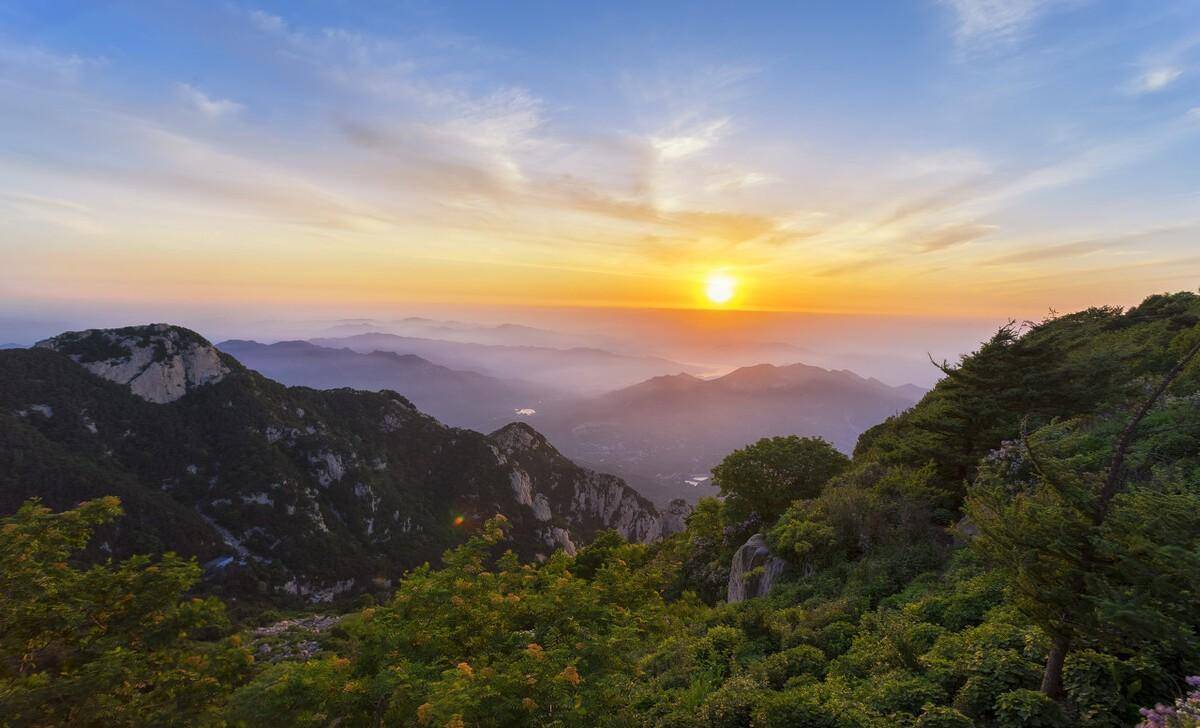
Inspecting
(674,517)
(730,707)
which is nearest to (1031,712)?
(730,707)

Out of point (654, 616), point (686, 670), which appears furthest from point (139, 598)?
point (686, 670)

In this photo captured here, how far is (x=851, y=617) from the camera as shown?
1391 cm

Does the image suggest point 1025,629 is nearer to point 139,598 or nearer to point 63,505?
point 139,598

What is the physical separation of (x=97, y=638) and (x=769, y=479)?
30.9 metres

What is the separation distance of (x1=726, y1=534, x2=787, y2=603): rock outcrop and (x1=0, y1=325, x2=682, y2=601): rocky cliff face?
225ft

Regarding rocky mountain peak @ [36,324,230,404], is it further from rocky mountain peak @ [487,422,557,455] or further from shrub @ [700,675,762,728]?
shrub @ [700,675,762,728]

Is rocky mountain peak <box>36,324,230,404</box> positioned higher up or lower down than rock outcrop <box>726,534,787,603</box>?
higher up

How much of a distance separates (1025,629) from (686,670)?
777cm

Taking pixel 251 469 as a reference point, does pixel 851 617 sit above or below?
above

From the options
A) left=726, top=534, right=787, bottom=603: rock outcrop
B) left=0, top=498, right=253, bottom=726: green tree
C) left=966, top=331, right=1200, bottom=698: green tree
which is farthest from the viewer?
left=726, top=534, right=787, bottom=603: rock outcrop

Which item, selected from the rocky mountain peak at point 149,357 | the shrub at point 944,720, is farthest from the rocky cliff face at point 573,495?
the shrub at point 944,720

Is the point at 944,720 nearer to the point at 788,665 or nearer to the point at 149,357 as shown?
the point at 788,665

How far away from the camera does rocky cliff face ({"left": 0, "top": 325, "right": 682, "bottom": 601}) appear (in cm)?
8231

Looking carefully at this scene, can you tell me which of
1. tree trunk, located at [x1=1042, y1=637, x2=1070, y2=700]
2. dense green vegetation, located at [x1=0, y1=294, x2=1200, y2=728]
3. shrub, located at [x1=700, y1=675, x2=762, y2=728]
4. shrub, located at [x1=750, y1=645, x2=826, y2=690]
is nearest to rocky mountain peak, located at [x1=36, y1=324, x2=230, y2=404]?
dense green vegetation, located at [x1=0, y1=294, x2=1200, y2=728]
